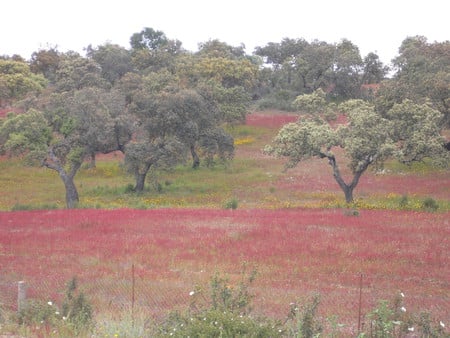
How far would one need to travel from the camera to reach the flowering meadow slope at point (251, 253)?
50.1ft

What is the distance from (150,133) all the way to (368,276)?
27.7 m

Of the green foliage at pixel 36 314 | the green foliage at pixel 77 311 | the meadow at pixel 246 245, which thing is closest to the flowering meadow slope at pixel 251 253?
the meadow at pixel 246 245

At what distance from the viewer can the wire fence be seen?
40.5 ft

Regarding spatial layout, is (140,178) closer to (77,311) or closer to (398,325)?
(77,311)

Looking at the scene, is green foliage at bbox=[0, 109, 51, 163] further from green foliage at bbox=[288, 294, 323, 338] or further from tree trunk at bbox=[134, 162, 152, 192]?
green foliage at bbox=[288, 294, 323, 338]

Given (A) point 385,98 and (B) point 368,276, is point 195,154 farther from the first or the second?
(B) point 368,276

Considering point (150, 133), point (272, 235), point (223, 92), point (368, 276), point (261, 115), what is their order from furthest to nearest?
point (261, 115) < point (223, 92) < point (150, 133) < point (272, 235) < point (368, 276)

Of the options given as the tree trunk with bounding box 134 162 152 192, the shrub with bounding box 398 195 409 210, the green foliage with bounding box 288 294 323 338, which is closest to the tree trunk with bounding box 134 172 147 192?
the tree trunk with bounding box 134 162 152 192

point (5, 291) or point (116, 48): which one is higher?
point (116, 48)

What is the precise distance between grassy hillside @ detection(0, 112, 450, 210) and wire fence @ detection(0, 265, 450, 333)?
18.1 metres

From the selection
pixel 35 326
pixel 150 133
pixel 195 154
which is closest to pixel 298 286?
pixel 35 326

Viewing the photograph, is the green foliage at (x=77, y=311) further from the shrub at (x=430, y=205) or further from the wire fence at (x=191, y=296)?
the shrub at (x=430, y=205)

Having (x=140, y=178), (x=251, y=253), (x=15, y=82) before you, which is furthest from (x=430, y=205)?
(x=15, y=82)

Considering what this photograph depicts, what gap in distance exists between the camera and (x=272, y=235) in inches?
955
